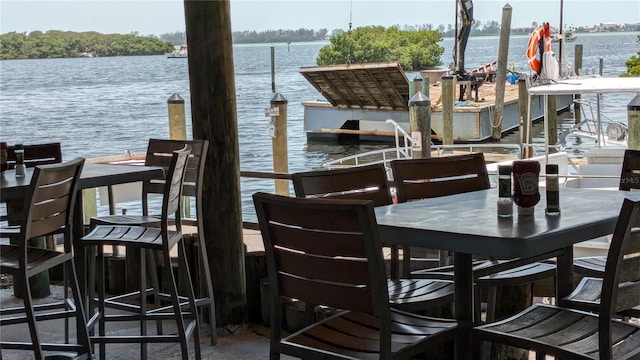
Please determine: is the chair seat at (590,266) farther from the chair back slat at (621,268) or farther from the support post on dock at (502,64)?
the support post on dock at (502,64)

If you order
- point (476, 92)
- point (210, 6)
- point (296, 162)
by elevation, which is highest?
point (210, 6)

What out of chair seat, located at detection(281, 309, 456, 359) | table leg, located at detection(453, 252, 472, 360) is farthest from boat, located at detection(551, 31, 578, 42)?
chair seat, located at detection(281, 309, 456, 359)

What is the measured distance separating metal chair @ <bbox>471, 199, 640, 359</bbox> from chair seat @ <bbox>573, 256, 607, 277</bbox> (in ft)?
2.07

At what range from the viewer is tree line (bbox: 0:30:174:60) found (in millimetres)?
28172

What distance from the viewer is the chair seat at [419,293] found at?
3.15 m

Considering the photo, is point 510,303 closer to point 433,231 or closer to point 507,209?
point 507,209

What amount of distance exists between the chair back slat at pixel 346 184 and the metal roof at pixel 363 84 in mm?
16294

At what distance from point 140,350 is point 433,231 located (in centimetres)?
209

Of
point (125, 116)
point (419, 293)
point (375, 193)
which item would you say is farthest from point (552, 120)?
point (125, 116)

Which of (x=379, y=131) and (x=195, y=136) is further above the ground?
(x=195, y=136)

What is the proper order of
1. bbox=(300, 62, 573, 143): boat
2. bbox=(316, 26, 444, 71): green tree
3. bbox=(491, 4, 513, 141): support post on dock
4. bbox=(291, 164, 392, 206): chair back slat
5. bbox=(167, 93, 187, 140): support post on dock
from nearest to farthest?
bbox=(291, 164, 392, 206): chair back slat
bbox=(167, 93, 187, 140): support post on dock
bbox=(491, 4, 513, 141): support post on dock
bbox=(300, 62, 573, 143): boat
bbox=(316, 26, 444, 71): green tree

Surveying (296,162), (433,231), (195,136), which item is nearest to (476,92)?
(296,162)

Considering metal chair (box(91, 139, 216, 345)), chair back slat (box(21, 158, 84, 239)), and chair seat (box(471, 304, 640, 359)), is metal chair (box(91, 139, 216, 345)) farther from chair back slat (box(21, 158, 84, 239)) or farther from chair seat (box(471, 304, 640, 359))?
chair seat (box(471, 304, 640, 359))

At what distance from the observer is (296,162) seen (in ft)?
82.0
